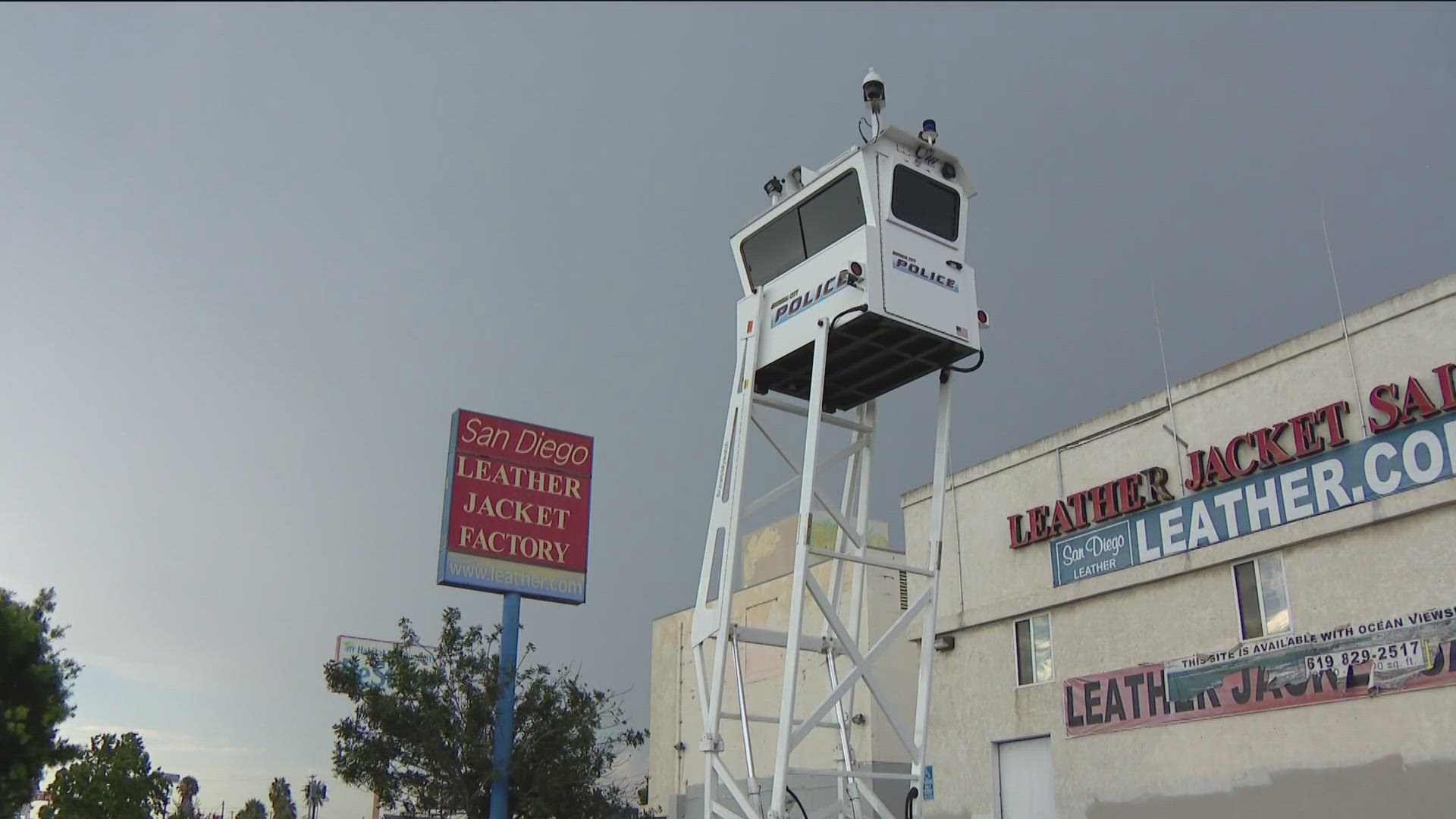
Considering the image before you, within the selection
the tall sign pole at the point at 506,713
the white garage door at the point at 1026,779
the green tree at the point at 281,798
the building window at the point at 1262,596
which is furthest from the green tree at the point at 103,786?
the green tree at the point at 281,798

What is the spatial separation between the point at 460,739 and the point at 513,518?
18.7 feet

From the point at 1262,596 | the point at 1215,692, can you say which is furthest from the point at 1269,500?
the point at 1215,692

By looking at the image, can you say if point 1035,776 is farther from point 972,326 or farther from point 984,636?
Answer: point 972,326

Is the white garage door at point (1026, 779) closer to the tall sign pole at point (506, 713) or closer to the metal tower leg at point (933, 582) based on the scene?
the metal tower leg at point (933, 582)

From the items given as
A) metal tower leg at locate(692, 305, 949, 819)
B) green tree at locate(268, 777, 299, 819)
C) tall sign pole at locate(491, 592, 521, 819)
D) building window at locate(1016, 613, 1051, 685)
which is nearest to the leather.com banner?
building window at locate(1016, 613, 1051, 685)

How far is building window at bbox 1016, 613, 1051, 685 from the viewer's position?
2386cm

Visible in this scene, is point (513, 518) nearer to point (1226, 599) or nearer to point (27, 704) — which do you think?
point (27, 704)

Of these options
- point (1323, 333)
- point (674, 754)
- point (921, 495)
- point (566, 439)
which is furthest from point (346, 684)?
point (1323, 333)

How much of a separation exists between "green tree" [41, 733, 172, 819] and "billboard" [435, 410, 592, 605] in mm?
8418

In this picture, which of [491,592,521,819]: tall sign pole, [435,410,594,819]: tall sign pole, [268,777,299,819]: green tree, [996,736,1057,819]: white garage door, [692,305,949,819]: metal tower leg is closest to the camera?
[692,305,949,819]: metal tower leg

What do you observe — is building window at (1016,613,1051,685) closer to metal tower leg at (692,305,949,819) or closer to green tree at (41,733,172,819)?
metal tower leg at (692,305,949,819)

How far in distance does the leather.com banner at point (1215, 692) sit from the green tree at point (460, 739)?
39.7 ft

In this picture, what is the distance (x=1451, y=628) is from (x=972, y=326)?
8134 millimetres

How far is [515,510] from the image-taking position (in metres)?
31.0
